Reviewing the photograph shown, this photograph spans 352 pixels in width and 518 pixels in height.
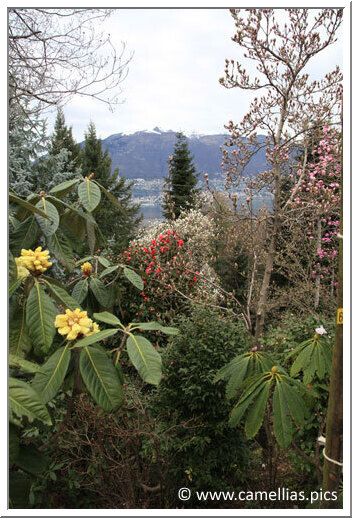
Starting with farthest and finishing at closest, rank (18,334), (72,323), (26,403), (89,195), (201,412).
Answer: (201,412) → (89,195) → (18,334) → (72,323) → (26,403)

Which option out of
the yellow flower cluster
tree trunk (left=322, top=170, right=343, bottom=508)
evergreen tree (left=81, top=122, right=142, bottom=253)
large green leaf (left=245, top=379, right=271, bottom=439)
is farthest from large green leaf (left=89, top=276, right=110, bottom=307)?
evergreen tree (left=81, top=122, right=142, bottom=253)

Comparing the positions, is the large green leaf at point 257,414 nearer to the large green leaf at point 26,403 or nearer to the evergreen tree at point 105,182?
the large green leaf at point 26,403

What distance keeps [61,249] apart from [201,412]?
3.36ft

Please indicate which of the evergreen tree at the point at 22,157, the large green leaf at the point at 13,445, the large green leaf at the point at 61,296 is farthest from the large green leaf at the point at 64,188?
the evergreen tree at the point at 22,157

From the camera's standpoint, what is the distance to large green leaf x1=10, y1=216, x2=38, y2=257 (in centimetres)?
123

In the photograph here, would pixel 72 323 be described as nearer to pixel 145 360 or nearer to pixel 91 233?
pixel 145 360

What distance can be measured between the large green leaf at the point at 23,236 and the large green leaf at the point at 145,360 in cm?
50

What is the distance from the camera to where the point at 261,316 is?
228 centimetres

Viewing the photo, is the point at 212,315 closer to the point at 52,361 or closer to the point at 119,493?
the point at 119,493

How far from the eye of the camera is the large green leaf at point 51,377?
974 millimetres

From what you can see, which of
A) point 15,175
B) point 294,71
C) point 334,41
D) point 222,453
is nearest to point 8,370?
point 222,453

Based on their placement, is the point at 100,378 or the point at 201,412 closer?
the point at 100,378

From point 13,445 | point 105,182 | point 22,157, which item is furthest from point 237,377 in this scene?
point 105,182

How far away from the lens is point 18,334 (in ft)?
3.70
